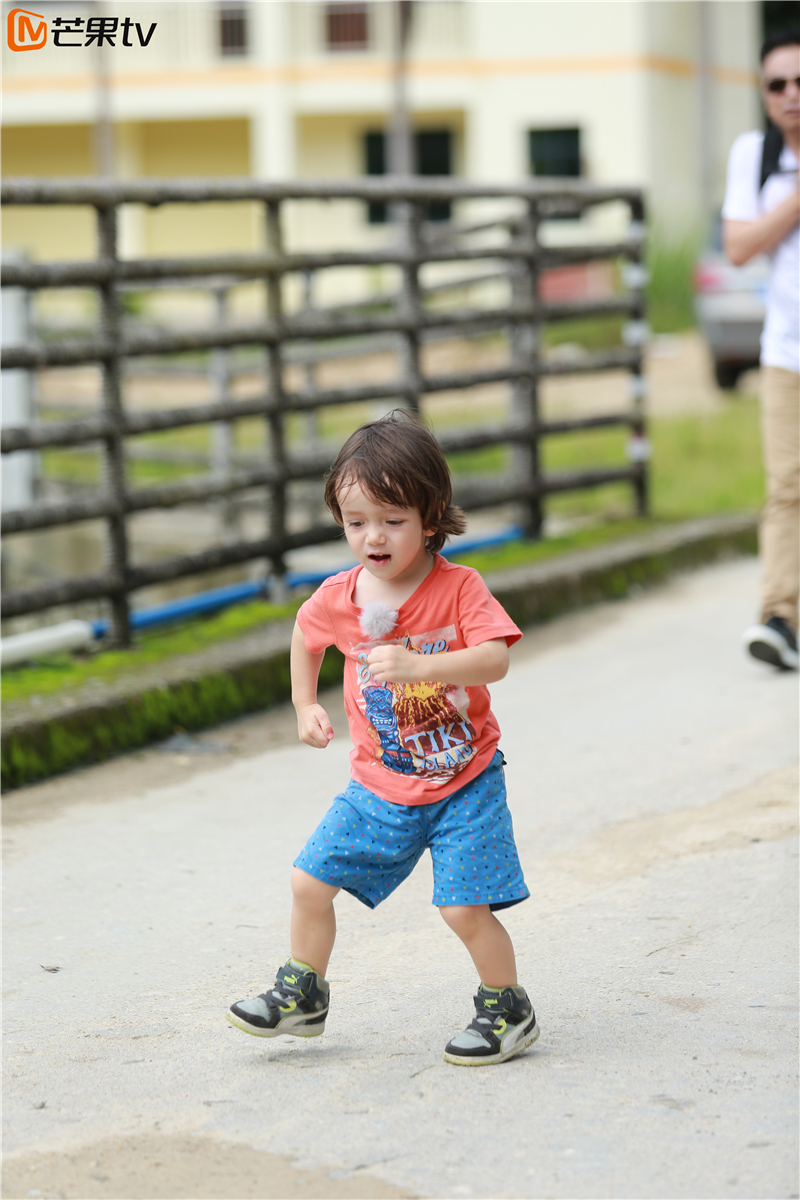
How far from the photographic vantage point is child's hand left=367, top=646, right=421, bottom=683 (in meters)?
2.55

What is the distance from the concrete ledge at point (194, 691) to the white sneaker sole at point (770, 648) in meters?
1.12

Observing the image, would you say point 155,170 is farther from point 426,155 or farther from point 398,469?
point 398,469

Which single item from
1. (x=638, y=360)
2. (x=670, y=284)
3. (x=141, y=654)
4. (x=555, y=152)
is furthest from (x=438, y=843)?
(x=555, y=152)

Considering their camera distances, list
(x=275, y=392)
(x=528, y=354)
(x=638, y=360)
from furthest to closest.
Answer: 1. (x=638, y=360)
2. (x=528, y=354)
3. (x=275, y=392)

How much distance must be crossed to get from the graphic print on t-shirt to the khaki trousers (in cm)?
277

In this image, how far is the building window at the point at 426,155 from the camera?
30.8 meters

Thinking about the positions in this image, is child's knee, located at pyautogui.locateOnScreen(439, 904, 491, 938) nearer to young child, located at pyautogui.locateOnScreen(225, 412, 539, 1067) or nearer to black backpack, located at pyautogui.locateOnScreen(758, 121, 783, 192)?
young child, located at pyautogui.locateOnScreen(225, 412, 539, 1067)

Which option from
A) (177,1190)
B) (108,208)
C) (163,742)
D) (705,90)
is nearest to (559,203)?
(108,208)

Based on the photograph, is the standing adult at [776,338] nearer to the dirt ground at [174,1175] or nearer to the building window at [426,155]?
the dirt ground at [174,1175]

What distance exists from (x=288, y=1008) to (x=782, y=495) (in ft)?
10.1

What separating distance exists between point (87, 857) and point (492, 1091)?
1.52m

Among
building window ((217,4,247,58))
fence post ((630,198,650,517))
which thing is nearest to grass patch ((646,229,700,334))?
building window ((217,4,247,58))

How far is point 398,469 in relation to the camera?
2.63 m

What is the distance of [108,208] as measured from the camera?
5.06 metres
